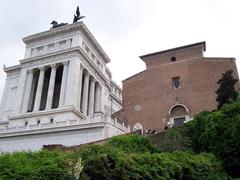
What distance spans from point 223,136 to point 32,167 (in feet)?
38.5

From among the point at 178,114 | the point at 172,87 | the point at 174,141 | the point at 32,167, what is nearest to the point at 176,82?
the point at 172,87

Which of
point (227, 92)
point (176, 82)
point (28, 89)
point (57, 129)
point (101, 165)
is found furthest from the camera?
point (28, 89)

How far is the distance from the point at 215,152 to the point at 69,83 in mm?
28044

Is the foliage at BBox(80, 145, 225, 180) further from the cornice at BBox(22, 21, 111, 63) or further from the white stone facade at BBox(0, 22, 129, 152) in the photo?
the cornice at BBox(22, 21, 111, 63)

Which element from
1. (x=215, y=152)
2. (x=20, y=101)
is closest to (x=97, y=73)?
(x=20, y=101)

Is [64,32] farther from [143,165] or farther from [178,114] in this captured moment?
[143,165]

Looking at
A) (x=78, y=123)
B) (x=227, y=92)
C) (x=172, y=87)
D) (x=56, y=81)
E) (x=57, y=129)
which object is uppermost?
(x=56, y=81)

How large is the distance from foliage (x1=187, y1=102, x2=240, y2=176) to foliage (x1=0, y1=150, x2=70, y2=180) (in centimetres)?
1003

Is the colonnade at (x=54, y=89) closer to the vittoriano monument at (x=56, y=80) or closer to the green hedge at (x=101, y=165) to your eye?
the vittoriano monument at (x=56, y=80)

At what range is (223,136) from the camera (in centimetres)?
1969

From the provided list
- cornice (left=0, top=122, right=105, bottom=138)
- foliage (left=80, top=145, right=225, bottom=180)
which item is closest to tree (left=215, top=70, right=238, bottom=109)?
cornice (left=0, top=122, right=105, bottom=138)

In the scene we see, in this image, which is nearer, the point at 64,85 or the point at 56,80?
the point at 64,85

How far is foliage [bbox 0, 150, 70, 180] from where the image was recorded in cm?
1270

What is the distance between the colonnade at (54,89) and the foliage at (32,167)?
29.7 m
